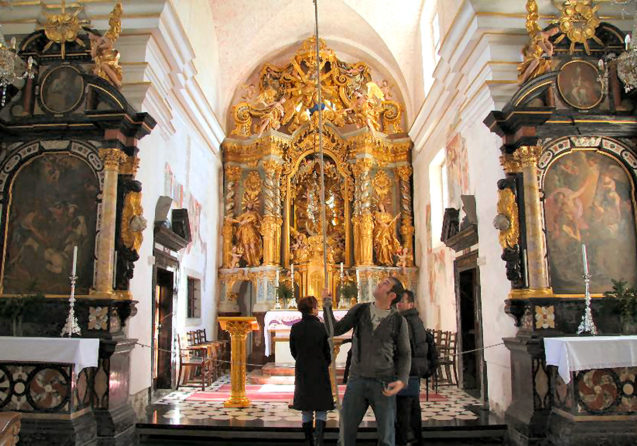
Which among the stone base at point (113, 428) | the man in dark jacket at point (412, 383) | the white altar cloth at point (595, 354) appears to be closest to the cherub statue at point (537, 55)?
the white altar cloth at point (595, 354)

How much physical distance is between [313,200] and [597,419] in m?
9.56

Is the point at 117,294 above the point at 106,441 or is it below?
above

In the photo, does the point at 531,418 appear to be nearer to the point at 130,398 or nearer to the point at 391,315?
the point at 391,315

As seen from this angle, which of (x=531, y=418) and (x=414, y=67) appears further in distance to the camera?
(x=414, y=67)

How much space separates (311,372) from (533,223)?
3.58m

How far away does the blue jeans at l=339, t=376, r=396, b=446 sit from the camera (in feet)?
13.3

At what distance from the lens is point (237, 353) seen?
8242 millimetres

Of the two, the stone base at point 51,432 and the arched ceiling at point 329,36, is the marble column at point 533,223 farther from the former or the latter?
the arched ceiling at point 329,36

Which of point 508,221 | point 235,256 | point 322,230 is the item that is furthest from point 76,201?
point 235,256

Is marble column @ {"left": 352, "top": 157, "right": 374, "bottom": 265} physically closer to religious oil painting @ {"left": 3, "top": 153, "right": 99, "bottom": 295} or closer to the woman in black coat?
religious oil painting @ {"left": 3, "top": 153, "right": 99, "bottom": 295}

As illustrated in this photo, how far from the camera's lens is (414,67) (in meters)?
13.6

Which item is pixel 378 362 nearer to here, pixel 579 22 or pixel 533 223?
pixel 533 223

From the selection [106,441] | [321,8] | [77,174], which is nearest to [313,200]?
[321,8]

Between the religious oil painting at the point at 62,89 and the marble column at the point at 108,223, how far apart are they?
2.78 feet
